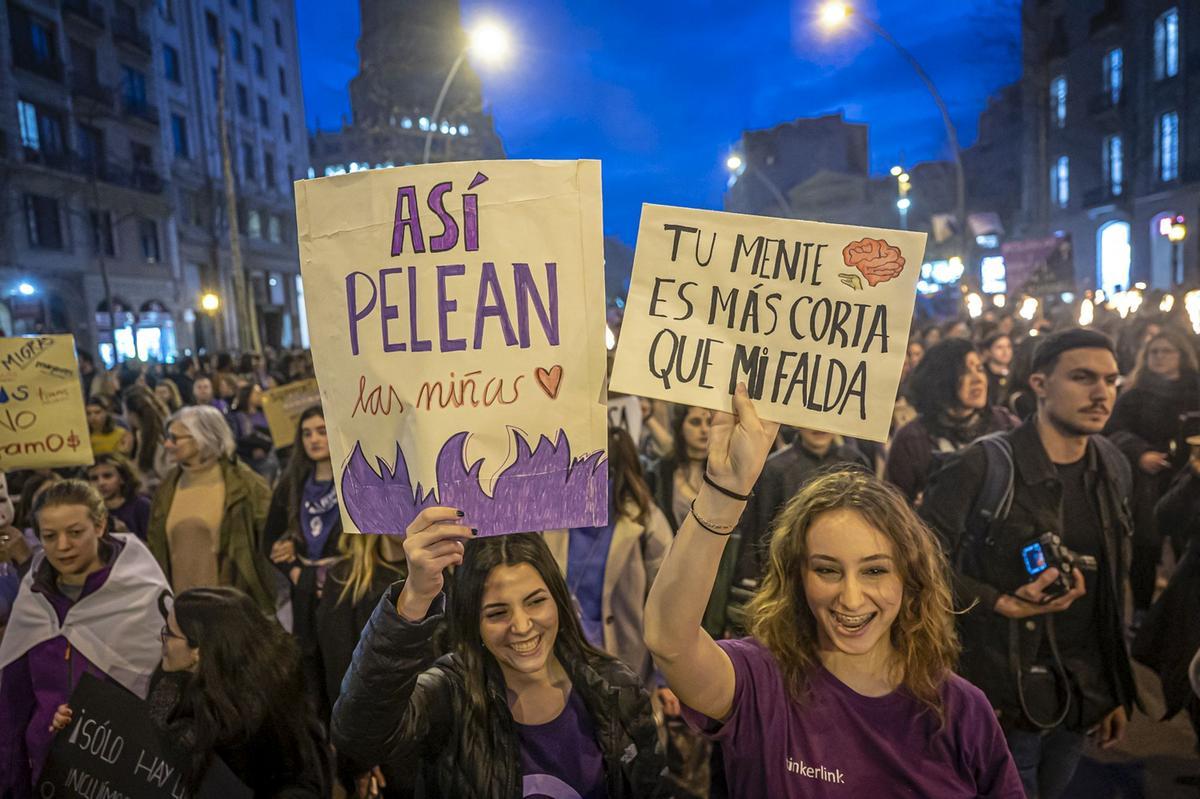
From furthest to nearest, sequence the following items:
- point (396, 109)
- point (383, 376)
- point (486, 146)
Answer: point (486, 146)
point (396, 109)
point (383, 376)

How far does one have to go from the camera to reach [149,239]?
108 feet

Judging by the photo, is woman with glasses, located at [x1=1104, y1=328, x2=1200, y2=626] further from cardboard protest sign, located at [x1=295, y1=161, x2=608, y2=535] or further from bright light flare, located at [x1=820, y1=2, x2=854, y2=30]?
bright light flare, located at [x1=820, y1=2, x2=854, y2=30]

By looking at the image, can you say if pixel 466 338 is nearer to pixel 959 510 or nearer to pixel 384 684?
pixel 384 684

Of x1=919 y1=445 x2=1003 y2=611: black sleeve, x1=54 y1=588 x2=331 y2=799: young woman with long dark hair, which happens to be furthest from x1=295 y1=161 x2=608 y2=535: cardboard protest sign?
x1=919 y1=445 x2=1003 y2=611: black sleeve

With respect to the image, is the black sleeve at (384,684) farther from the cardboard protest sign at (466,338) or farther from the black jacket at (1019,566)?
the black jacket at (1019,566)

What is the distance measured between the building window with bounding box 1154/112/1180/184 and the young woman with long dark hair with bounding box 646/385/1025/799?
32.2 metres

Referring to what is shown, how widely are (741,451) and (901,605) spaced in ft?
2.12

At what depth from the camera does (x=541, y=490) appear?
1970mm

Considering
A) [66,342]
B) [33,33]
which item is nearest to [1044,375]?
[66,342]

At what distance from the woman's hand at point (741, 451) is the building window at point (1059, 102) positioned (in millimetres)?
40303

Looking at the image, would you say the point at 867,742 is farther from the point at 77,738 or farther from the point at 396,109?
the point at 396,109

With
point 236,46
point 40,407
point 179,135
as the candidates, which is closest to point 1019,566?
point 40,407

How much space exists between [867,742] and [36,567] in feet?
10.7

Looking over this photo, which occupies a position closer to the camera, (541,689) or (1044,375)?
(541,689)
